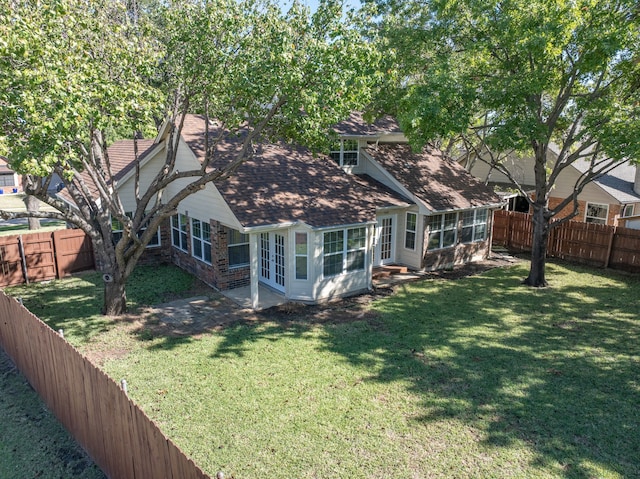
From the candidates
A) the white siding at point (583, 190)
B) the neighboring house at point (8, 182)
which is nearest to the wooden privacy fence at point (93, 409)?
the white siding at point (583, 190)

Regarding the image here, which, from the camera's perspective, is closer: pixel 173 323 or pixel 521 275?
pixel 173 323

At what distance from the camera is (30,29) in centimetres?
805

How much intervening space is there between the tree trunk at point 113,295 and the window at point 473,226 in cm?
1314

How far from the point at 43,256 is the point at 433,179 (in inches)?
602

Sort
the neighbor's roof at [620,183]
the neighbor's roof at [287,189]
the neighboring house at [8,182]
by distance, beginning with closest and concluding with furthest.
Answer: the neighbor's roof at [287,189] → the neighbor's roof at [620,183] → the neighboring house at [8,182]

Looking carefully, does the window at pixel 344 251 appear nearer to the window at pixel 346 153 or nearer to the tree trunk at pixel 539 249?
the window at pixel 346 153

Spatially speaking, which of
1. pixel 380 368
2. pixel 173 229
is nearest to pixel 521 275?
pixel 380 368

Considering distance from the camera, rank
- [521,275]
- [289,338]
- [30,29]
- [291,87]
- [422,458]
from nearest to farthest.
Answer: [422,458], [30,29], [291,87], [289,338], [521,275]

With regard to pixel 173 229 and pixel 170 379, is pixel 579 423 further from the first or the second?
pixel 173 229

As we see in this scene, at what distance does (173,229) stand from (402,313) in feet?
32.9

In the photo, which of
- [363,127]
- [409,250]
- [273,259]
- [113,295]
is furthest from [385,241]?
[113,295]

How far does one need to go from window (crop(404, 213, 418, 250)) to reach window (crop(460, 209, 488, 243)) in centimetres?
236

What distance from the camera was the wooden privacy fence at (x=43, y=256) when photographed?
16.0m

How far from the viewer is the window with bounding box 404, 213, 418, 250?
59.6 ft
